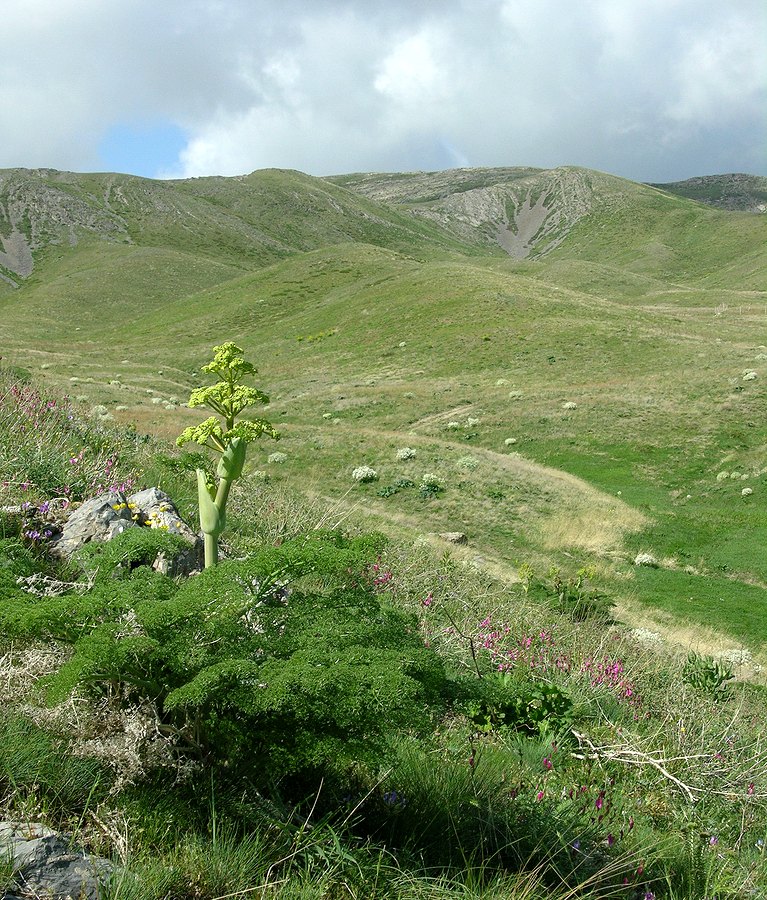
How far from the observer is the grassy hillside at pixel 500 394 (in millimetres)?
18828

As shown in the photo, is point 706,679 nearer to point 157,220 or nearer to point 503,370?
point 503,370

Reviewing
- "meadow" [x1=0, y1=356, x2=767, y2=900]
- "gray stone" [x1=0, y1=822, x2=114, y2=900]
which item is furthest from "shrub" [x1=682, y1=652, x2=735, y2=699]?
"gray stone" [x1=0, y1=822, x2=114, y2=900]

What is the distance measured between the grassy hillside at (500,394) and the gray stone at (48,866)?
12.8 m

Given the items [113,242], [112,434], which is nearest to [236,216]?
[113,242]

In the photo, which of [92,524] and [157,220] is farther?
[157,220]

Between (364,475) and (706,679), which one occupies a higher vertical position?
(706,679)

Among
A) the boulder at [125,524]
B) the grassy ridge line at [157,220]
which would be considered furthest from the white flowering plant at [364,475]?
the grassy ridge line at [157,220]

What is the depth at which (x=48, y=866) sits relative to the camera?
7.18 ft

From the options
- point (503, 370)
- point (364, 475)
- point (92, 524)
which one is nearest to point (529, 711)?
point (92, 524)

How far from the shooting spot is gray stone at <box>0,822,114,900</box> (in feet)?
6.99

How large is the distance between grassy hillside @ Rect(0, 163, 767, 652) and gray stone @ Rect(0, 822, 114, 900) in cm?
1276

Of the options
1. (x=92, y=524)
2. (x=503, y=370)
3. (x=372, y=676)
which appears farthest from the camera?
(x=503, y=370)

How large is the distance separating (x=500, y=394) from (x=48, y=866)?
38.2 m

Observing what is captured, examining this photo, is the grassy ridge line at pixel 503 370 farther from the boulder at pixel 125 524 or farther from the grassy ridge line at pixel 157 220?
the grassy ridge line at pixel 157 220
